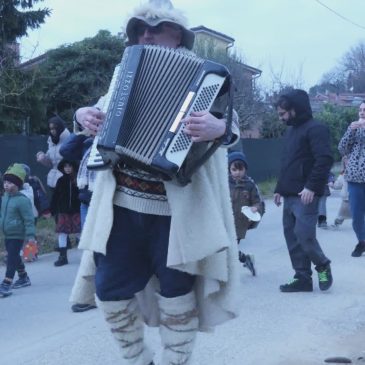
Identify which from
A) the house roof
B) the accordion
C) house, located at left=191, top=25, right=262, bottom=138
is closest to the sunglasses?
the accordion

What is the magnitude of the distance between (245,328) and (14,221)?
2764 mm

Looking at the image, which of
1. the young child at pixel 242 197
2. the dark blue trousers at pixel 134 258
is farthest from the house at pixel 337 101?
the dark blue trousers at pixel 134 258

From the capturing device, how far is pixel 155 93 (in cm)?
296

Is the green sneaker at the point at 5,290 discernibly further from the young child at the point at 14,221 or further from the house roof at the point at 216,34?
the house roof at the point at 216,34

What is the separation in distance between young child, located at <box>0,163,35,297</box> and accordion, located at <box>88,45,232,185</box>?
13.1 ft

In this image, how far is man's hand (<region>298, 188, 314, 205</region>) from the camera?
6098mm

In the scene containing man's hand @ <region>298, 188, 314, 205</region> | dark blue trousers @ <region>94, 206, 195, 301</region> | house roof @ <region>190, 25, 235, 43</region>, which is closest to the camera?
dark blue trousers @ <region>94, 206, 195, 301</region>

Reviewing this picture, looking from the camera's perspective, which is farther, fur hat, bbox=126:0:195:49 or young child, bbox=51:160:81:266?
young child, bbox=51:160:81:266

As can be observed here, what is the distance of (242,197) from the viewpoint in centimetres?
737

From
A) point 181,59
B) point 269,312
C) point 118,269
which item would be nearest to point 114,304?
point 118,269

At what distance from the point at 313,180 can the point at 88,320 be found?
2.36m

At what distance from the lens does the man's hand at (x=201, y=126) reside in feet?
9.28

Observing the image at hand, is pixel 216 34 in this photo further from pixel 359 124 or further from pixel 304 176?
pixel 304 176

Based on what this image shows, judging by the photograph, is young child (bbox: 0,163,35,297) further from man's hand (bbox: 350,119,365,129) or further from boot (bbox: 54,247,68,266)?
man's hand (bbox: 350,119,365,129)
